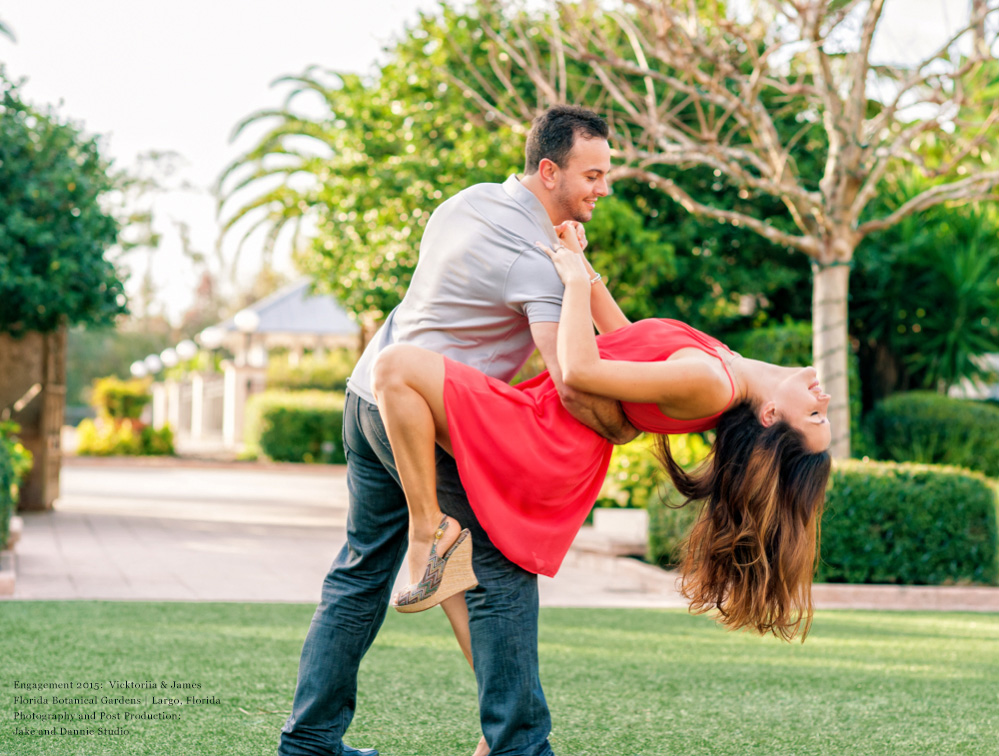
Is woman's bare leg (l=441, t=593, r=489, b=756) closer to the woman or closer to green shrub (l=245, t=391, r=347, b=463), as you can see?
the woman

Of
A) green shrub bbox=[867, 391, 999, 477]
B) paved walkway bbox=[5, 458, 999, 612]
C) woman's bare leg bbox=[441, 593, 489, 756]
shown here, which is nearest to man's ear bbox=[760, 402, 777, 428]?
woman's bare leg bbox=[441, 593, 489, 756]

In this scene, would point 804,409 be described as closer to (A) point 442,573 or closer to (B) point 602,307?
(B) point 602,307

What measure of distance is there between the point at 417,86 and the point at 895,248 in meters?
6.22

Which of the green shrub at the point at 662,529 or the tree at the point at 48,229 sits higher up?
the tree at the point at 48,229

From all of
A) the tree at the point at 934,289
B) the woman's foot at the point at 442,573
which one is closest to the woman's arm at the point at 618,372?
the woman's foot at the point at 442,573

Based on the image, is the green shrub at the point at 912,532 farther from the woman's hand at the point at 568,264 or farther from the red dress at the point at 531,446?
the woman's hand at the point at 568,264

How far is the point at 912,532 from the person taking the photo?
7.52m

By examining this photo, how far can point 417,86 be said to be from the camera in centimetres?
1298

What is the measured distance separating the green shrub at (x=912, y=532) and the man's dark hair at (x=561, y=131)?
18.0 feet

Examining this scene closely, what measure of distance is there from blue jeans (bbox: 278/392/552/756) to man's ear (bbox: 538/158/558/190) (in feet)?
2.36

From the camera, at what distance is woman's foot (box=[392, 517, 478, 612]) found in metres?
2.49

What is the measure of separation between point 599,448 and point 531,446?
0.68ft

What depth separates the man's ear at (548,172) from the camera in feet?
8.77

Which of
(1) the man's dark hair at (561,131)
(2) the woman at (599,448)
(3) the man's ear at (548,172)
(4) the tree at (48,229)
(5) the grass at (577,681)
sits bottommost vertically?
(5) the grass at (577,681)
